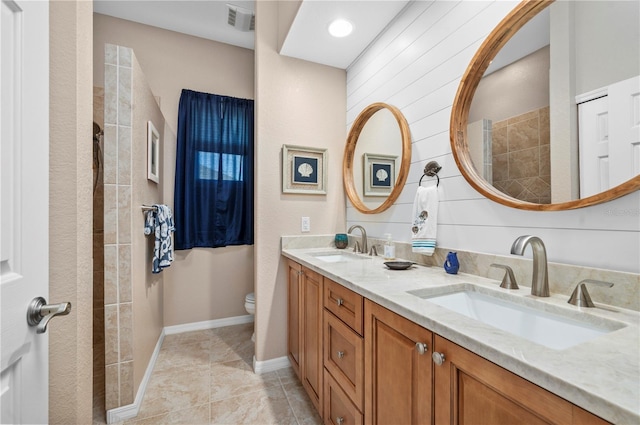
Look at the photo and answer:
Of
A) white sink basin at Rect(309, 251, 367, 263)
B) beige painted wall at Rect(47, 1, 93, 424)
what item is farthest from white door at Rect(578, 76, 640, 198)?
beige painted wall at Rect(47, 1, 93, 424)

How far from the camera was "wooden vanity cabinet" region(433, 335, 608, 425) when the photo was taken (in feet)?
1.65

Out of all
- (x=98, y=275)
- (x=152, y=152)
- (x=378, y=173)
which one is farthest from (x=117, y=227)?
(x=378, y=173)

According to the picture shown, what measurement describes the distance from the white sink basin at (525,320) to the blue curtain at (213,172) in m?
2.35

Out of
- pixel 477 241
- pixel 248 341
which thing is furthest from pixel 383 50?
pixel 248 341

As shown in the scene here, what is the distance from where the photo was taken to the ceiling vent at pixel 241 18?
2488 millimetres

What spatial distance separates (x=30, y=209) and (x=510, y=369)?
3.73 ft

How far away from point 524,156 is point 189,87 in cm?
295

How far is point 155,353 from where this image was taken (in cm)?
229

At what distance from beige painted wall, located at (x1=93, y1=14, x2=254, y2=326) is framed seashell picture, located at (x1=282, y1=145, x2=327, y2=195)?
121cm

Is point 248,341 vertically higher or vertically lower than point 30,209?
lower

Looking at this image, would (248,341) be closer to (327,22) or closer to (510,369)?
(510,369)

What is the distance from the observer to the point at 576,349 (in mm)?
588

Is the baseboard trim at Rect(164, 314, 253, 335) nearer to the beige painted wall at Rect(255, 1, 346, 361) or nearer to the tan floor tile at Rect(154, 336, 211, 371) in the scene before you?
the tan floor tile at Rect(154, 336, 211, 371)

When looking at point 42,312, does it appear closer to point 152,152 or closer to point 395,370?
point 395,370
